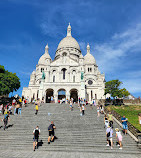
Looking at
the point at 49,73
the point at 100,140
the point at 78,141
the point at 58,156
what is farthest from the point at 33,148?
the point at 49,73

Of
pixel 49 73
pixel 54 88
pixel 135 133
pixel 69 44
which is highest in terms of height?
pixel 69 44

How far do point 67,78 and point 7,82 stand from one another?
16.8 metres

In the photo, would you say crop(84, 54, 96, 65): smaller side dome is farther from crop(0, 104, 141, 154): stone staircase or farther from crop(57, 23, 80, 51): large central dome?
crop(0, 104, 141, 154): stone staircase

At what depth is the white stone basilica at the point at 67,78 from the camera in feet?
125

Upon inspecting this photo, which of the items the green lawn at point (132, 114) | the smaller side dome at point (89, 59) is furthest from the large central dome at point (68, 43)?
the green lawn at point (132, 114)

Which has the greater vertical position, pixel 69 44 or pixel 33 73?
pixel 69 44

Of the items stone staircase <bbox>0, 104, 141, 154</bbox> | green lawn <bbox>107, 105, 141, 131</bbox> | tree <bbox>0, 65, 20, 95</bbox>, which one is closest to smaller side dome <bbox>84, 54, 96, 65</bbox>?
green lawn <bbox>107, 105, 141, 131</bbox>

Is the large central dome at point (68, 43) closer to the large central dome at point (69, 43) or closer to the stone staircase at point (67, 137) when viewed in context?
the large central dome at point (69, 43)

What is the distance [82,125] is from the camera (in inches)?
568

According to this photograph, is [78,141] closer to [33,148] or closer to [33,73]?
[33,148]

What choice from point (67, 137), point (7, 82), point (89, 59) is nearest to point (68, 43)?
point (89, 59)

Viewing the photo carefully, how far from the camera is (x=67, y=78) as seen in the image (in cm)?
4356

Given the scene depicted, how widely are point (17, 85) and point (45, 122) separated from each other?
25.1m

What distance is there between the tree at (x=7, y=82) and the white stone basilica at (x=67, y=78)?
20.3ft
